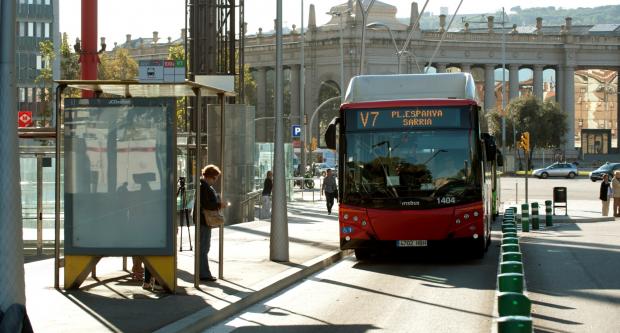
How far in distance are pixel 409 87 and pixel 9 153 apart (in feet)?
44.8

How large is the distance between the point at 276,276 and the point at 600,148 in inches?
5146

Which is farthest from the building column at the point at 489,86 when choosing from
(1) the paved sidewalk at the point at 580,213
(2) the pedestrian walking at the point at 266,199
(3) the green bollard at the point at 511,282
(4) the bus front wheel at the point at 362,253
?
(3) the green bollard at the point at 511,282

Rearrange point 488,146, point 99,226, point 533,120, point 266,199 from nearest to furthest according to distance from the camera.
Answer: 1. point 99,226
2. point 488,146
3. point 266,199
4. point 533,120

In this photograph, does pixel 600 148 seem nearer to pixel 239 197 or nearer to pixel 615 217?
pixel 615 217

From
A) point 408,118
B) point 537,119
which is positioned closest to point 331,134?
point 408,118

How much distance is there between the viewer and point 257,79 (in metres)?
138

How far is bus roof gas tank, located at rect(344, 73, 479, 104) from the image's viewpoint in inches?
912

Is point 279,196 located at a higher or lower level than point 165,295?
higher

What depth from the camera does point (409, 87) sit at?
77.3ft

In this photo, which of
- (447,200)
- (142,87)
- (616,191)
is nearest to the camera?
(142,87)

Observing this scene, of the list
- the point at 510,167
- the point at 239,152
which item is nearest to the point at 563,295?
the point at 239,152

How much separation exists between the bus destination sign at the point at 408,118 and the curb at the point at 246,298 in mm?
2715

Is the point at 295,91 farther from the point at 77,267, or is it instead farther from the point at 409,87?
the point at 77,267

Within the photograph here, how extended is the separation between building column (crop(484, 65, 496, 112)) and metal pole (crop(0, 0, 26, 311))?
120m
